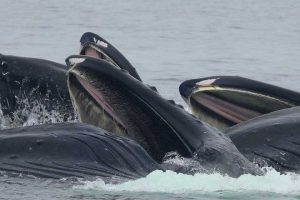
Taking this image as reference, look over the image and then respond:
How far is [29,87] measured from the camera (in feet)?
55.3

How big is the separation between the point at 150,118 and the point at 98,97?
64cm

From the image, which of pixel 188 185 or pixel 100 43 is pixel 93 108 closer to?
pixel 188 185

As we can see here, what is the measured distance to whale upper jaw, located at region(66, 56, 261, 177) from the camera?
13.8 metres

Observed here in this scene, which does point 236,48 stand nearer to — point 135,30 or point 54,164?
point 135,30

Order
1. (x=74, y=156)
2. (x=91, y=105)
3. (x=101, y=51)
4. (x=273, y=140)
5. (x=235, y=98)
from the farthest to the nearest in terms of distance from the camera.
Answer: (x=101, y=51) → (x=235, y=98) → (x=273, y=140) → (x=91, y=105) → (x=74, y=156)

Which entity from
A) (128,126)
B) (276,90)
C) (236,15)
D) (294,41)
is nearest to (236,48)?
(294,41)

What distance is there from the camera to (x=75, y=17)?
2009 inches

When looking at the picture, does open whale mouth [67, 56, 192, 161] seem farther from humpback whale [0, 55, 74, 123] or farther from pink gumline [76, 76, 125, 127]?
humpback whale [0, 55, 74, 123]

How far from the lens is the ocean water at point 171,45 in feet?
43.6

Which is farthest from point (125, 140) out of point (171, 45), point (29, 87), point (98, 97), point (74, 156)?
point (171, 45)

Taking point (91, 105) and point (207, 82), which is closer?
point (91, 105)

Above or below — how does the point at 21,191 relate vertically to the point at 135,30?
above

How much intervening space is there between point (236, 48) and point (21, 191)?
26.8 m

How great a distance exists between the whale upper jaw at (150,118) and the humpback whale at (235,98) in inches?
96.6
